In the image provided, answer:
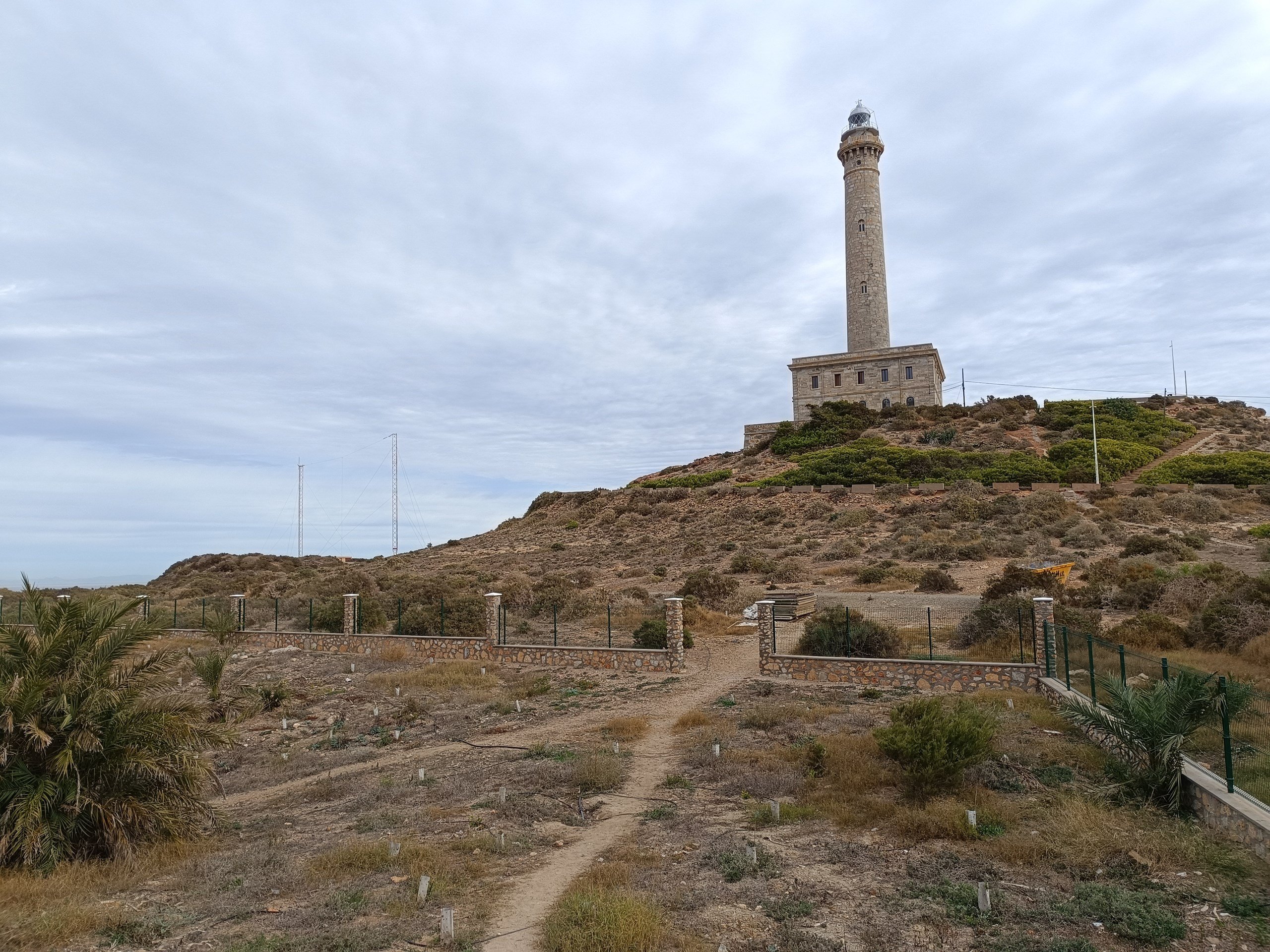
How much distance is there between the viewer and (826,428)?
214 ft

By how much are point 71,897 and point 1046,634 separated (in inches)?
658

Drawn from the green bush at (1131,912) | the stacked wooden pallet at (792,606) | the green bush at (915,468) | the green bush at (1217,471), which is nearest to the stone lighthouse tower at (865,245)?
the green bush at (915,468)

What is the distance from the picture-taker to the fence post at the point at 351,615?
25688 millimetres

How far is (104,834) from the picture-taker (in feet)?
29.1

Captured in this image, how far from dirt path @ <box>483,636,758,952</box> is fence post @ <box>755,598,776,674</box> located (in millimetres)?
501

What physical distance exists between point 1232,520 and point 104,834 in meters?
47.8

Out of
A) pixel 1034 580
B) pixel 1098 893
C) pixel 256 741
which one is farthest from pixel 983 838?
pixel 1034 580

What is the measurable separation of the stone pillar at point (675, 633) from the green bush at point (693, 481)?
3907 centimetres

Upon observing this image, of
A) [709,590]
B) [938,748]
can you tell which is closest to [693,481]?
[709,590]

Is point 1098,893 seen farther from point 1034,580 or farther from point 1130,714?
point 1034,580

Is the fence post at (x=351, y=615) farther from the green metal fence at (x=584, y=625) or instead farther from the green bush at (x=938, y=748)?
the green bush at (x=938, y=748)

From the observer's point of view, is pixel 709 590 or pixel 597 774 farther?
pixel 709 590

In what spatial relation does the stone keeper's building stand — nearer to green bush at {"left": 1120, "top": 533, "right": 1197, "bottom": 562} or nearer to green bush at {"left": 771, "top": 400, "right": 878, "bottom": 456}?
green bush at {"left": 771, "top": 400, "right": 878, "bottom": 456}

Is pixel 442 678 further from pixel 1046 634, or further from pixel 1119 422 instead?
pixel 1119 422
